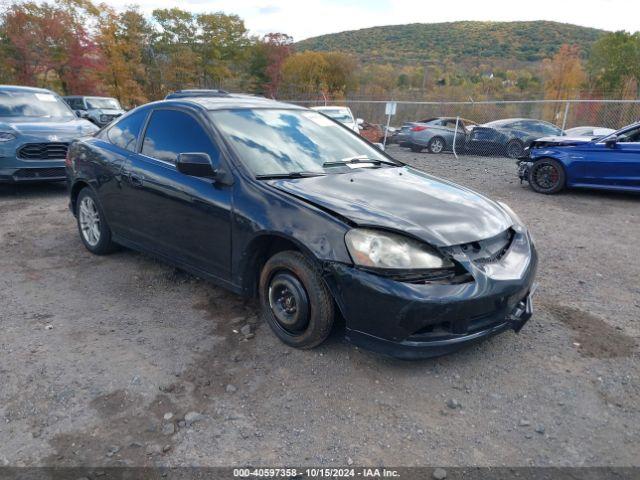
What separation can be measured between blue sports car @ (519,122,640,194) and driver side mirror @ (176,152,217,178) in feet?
24.5

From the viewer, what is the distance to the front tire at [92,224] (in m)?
4.94

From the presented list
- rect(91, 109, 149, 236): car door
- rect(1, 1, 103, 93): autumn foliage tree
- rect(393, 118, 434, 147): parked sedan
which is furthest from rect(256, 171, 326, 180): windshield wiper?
rect(1, 1, 103, 93): autumn foliage tree

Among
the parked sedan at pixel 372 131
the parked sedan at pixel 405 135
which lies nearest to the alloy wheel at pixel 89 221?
the parked sedan at pixel 405 135

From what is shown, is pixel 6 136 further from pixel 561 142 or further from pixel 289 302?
pixel 561 142

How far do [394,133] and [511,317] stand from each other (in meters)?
16.3

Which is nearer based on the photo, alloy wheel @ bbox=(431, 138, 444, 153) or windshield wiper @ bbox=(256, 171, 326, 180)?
windshield wiper @ bbox=(256, 171, 326, 180)

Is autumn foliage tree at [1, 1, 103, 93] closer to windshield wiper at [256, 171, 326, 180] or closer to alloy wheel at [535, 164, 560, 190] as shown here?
alloy wheel at [535, 164, 560, 190]

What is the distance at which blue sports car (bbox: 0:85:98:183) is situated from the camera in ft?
24.7

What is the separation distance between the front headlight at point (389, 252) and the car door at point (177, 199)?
41.7 inches

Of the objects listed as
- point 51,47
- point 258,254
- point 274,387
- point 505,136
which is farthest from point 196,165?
point 51,47

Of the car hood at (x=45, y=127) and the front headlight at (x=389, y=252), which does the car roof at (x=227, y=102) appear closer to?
the front headlight at (x=389, y=252)

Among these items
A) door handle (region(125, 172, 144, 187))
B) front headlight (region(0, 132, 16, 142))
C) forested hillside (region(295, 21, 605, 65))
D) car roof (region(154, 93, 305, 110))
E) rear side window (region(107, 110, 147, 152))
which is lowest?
front headlight (region(0, 132, 16, 142))

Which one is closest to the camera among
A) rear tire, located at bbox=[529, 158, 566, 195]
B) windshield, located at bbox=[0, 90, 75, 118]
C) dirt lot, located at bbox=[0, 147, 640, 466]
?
dirt lot, located at bbox=[0, 147, 640, 466]

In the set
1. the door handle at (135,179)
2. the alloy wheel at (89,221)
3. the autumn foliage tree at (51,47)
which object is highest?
the autumn foliage tree at (51,47)
